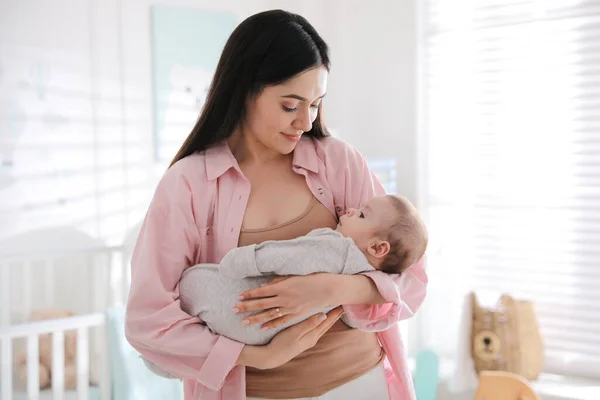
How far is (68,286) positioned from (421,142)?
5.84 feet

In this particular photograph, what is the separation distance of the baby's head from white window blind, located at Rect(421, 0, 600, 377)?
5.79 ft

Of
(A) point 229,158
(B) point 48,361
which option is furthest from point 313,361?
(B) point 48,361

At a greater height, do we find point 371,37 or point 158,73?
point 371,37

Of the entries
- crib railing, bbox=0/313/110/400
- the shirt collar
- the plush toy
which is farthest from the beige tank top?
the plush toy

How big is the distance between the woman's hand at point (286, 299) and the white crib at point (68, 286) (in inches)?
47.1

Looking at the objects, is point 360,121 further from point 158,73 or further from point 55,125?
point 55,125

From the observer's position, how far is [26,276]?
265 cm

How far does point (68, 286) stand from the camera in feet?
9.37

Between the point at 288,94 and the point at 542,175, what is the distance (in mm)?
1952

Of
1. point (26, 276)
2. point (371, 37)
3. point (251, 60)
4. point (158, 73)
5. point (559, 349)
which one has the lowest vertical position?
point (559, 349)

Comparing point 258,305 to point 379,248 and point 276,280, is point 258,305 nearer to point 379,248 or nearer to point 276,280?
point 276,280

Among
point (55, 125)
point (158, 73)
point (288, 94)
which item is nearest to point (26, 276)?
point (55, 125)

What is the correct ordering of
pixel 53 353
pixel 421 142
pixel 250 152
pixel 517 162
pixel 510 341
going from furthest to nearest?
pixel 421 142 < pixel 517 162 < pixel 510 341 < pixel 53 353 < pixel 250 152

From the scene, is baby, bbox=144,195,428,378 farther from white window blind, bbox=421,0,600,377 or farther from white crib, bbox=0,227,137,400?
white window blind, bbox=421,0,600,377
